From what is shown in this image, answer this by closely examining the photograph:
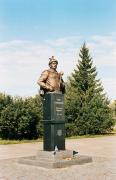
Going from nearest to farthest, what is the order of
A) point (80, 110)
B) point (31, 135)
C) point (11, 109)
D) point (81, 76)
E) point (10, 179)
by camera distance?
point (10, 179) < point (11, 109) < point (31, 135) < point (80, 110) < point (81, 76)

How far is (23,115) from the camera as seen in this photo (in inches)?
1045

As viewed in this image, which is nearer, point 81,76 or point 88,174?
point 88,174

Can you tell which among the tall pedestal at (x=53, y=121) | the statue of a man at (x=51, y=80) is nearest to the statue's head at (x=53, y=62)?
the statue of a man at (x=51, y=80)

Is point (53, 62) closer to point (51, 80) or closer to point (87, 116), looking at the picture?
point (51, 80)

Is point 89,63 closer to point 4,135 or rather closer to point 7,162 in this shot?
point 4,135

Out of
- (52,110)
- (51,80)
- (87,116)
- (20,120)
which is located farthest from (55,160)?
(87,116)

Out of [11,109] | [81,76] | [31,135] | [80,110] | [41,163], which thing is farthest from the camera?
[81,76]

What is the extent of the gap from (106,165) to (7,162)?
3517 mm

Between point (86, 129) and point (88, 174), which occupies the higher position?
point (86, 129)

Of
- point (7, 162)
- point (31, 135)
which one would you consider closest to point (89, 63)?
point (31, 135)

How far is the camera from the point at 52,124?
13859mm

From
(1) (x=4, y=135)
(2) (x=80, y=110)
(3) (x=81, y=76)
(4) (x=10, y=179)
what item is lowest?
(4) (x=10, y=179)

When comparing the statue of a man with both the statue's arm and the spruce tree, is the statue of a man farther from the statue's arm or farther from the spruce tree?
the spruce tree

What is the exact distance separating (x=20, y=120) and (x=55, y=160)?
13.5m
